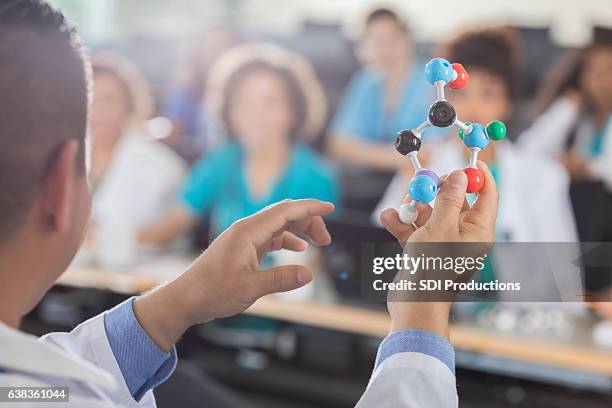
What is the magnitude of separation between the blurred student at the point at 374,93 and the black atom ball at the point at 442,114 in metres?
1.20

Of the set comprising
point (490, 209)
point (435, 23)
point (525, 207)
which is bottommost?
point (490, 209)

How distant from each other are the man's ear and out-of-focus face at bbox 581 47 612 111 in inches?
48.8

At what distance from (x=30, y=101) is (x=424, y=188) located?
198mm

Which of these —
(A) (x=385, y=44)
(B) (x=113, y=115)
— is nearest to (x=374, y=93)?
(A) (x=385, y=44)

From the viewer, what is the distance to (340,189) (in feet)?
4.89

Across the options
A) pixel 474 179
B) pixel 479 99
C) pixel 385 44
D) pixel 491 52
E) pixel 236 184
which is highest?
pixel 385 44

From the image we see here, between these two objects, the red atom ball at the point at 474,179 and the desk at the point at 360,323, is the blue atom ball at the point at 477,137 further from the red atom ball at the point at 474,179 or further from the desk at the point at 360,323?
the desk at the point at 360,323

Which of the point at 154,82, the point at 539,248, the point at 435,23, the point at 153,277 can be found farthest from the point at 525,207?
the point at 435,23

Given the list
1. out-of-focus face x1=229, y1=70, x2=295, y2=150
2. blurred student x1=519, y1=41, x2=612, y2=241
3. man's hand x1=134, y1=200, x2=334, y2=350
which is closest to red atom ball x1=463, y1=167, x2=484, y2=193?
man's hand x1=134, y1=200, x2=334, y2=350

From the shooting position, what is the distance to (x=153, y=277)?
120 cm

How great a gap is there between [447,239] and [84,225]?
20cm

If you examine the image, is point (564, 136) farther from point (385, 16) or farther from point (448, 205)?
point (448, 205)

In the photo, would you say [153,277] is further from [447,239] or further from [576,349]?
[447,239]

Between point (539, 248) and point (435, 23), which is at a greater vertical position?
point (435, 23)
